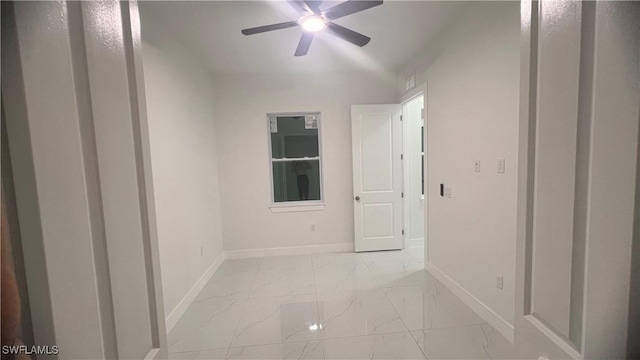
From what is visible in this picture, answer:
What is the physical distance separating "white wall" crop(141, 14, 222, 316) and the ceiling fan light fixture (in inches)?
51.1

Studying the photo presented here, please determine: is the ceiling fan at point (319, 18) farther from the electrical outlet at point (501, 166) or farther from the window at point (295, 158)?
the window at point (295, 158)

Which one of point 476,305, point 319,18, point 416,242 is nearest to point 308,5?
point 319,18

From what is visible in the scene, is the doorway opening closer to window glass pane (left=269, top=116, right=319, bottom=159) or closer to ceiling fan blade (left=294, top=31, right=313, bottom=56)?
window glass pane (left=269, top=116, right=319, bottom=159)

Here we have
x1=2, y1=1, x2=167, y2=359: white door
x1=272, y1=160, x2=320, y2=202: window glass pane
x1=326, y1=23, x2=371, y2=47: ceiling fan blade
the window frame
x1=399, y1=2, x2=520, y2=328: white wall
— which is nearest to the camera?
x1=2, y1=1, x2=167, y2=359: white door

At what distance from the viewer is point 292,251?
13.2ft

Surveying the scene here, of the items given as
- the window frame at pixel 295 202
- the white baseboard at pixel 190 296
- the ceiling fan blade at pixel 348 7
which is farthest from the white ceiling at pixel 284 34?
the white baseboard at pixel 190 296

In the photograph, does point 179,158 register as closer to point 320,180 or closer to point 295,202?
point 295,202

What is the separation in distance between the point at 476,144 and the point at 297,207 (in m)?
2.56

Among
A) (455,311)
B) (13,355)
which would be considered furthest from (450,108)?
(13,355)

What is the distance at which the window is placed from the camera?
400 cm

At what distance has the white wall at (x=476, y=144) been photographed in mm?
1941

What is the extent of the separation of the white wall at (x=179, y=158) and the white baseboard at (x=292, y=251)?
47 centimetres

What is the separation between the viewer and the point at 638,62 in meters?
0.48

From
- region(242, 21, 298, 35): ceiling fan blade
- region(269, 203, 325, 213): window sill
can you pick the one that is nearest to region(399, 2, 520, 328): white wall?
region(242, 21, 298, 35): ceiling fan blade
